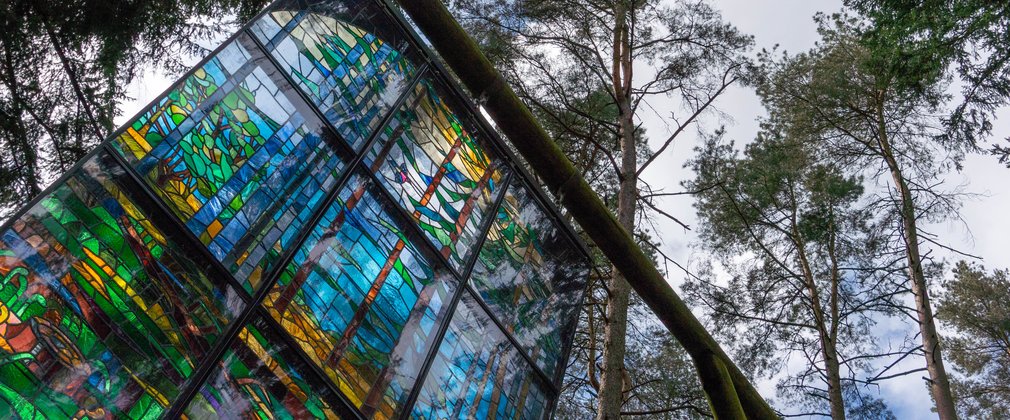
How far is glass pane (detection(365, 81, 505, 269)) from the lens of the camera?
3.97 meters

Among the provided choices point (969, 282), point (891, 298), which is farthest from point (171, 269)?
point (969, 282)

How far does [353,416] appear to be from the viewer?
10.1 ft

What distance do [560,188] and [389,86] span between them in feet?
3.98

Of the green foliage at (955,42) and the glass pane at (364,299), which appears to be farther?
the green foliage at (955,42)

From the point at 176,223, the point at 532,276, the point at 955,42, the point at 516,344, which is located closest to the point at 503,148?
the point at 532,276

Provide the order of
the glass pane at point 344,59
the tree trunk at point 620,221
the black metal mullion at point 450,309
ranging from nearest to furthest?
the black metal mullion at point 450,309 < the glass pane at point 344,59 < the tree trunk at point 620,221

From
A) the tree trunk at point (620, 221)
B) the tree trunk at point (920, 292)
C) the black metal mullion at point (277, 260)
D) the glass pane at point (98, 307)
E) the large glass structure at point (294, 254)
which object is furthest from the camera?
the tree trunk at point (920, 292)

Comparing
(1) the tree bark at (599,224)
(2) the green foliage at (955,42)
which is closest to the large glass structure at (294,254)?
(1) the tree bark at (599,224)

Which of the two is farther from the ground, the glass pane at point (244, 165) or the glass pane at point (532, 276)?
the glass pane at point (532, 276)

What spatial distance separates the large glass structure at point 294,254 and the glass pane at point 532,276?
2cm

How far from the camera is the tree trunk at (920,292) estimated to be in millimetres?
9219

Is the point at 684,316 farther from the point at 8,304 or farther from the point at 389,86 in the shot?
the point at 8,304

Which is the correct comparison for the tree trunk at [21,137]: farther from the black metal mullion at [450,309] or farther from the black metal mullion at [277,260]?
Result: the black metal mullion at [450,309]

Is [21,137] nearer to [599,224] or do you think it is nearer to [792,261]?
[599,224]
